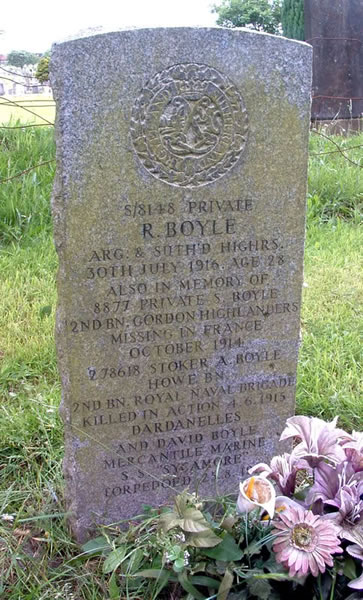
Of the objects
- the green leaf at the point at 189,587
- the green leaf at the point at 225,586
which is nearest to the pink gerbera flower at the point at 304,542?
the green leaf at the point at 225,586

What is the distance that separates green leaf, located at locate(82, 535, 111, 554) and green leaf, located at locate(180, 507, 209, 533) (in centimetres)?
44

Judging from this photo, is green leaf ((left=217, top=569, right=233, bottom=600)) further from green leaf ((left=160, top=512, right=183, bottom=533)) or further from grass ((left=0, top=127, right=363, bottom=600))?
grass ((left=0, top=127, right=363, bottom=600))

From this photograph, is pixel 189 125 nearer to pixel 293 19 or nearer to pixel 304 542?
pixel 304 542

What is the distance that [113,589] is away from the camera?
2217mm

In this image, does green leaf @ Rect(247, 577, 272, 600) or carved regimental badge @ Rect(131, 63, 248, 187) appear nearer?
green leaf @ Rect(247, 577, 272, 600)

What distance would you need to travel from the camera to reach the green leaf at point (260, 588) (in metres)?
1.97

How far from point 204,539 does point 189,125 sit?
129 cm

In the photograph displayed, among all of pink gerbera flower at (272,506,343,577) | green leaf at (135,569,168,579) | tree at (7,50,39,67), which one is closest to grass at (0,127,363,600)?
green leaf at (135,569,168,579)

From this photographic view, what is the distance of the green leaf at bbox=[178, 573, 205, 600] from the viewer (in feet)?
6.81

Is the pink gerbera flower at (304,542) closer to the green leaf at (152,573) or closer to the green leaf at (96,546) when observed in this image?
the green leaf at (152,573)

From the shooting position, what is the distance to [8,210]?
4969 mm

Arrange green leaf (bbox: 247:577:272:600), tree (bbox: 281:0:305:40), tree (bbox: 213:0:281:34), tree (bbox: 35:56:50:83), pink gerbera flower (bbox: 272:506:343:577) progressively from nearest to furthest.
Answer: pink gerbera flower (bbox: 272:506:343:577) < green leaf (bbox: 247:577:272:600) < tree (bbox: 35:56:50:83) < tree (bbox: 281:0:305:40) < tree (bbox: 213:0:281:34)

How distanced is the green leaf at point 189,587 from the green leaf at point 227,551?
10 centimetres

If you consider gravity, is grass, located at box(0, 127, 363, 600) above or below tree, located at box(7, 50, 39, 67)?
below
